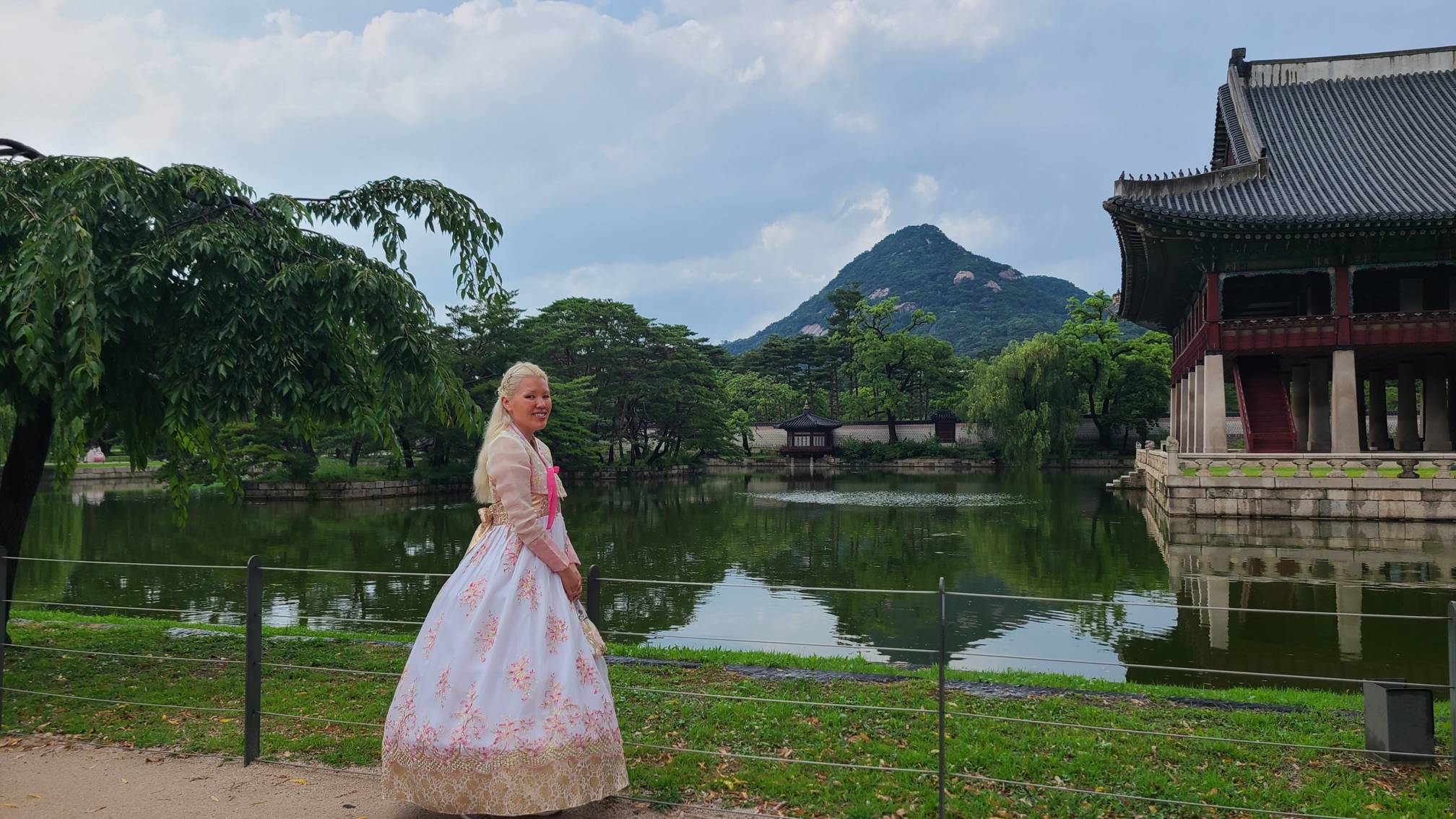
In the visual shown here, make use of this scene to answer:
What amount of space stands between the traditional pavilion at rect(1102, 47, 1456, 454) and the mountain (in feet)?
212

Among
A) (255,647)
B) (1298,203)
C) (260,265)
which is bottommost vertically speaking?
(255,647)

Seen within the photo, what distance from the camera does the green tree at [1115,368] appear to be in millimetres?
38250

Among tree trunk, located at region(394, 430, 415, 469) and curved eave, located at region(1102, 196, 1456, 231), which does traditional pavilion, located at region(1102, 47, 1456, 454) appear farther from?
tree trunk, located at region(394, 430, 415, 469)

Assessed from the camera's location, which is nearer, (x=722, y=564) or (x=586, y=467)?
(x=722, y=564)

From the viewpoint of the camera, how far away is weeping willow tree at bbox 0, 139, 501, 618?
4.18 meters

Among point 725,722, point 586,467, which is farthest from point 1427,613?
point 586,467

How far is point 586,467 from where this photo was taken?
33.3 meters

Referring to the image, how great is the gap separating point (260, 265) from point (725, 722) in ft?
11.1

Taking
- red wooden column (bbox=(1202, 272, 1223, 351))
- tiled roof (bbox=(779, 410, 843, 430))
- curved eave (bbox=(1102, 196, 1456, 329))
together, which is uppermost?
Answer: curved eave (bbox=(1102, 196, 1456, 329))

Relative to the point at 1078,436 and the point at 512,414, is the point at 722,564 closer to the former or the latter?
the point at 512,414

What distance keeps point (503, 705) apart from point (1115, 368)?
130 feet

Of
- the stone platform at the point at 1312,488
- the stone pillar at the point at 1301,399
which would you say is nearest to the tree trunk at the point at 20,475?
the stone platform at the point at 1312,488

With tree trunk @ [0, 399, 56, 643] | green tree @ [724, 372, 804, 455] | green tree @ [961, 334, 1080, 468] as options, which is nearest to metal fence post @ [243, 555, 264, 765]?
tree trunk @ [0, 399, 56, 643]

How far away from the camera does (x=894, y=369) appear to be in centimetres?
4862
